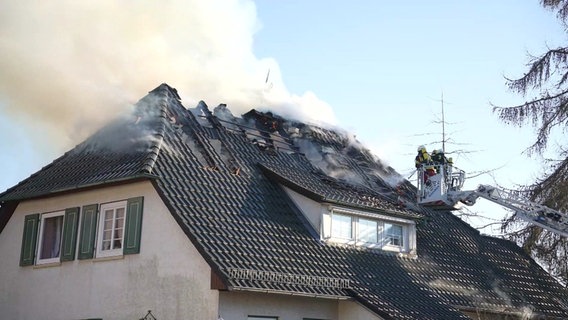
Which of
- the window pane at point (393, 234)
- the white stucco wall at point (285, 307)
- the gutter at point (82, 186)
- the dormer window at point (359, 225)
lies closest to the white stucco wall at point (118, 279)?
the gutter at point (82, 186)

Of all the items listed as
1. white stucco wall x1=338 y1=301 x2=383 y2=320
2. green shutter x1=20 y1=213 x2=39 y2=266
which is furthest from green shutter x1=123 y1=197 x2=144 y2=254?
white stucco wall x1=338 y1=301 x2=383 y2=320

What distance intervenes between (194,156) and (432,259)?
282 inches

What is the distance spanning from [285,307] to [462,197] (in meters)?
7.13

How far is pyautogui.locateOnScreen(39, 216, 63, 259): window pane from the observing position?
65.0 feet

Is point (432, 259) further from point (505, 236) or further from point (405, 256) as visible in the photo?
point (505, 236)

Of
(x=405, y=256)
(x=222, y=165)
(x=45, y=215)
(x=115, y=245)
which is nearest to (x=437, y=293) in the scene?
(x=405, y=256)

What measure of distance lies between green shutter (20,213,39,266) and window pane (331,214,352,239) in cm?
717

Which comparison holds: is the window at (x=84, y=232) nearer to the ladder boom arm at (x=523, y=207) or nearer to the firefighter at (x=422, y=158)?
the firefighter at (x=422, y=158)

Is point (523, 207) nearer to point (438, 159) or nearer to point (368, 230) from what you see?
point (438, 159)

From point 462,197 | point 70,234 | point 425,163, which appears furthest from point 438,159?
point 70,234

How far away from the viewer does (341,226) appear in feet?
66.6

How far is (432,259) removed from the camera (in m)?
22.1

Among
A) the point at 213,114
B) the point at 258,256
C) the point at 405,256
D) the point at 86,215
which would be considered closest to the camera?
the point at 258,256

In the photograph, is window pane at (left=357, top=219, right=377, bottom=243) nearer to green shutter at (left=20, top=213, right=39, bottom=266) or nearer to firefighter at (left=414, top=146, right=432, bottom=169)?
firefighter at (left=414, top=146, right=432, bottom=169)
